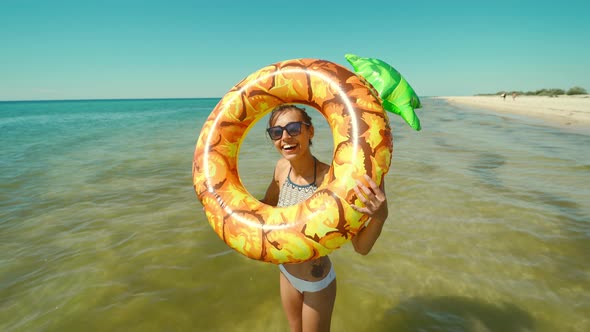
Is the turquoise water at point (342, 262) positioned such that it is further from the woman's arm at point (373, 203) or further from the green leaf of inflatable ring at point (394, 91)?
the green leaf of inflatable ring at point (394, 91)

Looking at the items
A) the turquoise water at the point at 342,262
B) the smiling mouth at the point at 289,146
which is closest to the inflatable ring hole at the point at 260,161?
the turquoise water at the point at 342,262

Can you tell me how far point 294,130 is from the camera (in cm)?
164

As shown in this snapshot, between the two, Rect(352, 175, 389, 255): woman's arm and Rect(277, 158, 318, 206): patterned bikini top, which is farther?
Rect(277, 158, 318, 206): patterned bikini top

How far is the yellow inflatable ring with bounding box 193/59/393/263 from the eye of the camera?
1.40 meters

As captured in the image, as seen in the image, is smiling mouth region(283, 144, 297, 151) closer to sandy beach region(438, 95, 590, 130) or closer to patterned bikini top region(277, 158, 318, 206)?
patterned bikini top region(277, 158, 318, 206)

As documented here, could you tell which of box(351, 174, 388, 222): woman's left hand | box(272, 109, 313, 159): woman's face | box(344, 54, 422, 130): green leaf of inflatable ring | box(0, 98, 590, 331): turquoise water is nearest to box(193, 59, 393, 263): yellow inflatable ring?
box(351, 174, 388, 222): woman's left hand

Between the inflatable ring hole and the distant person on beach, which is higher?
the distant person on beach

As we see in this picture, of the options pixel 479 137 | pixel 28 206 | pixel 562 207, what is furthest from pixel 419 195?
pixel 479 137

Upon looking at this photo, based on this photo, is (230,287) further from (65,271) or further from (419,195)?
(419,195)

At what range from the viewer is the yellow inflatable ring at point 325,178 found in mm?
1396

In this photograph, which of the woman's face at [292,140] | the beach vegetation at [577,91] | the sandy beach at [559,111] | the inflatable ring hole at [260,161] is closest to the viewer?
the woman's face at [292,140]

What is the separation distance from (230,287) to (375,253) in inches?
63.4

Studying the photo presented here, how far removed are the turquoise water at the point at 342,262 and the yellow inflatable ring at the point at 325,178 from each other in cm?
130

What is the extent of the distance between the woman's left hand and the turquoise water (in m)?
1.50
